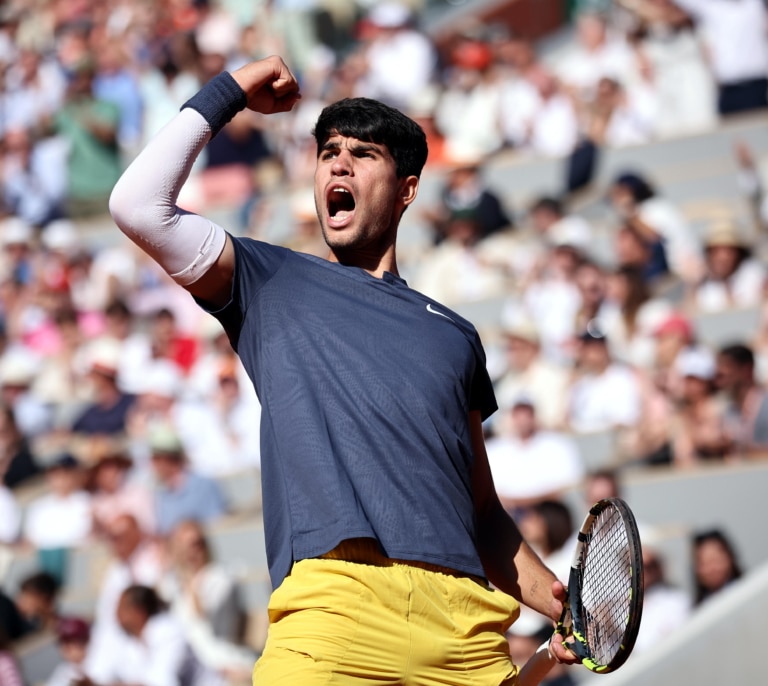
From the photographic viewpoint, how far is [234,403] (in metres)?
9.72

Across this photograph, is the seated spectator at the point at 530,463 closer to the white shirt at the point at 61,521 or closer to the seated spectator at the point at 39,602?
the seated spectator at the point at 39,602

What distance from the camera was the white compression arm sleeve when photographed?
3158mm

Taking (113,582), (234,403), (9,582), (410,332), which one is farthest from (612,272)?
(410,332)

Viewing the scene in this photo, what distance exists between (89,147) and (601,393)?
6.80 meters

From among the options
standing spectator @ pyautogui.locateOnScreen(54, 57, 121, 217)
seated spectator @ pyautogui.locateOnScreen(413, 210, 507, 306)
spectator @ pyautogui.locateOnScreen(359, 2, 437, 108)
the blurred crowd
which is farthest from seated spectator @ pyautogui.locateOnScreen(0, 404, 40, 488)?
spectator @ pyautogui.locateOnScreen(359, 2, 437, 108)

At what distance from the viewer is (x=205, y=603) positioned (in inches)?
310

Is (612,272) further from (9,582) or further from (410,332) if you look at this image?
(410,332)

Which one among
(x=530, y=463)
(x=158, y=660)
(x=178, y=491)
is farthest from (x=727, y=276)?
(x=158, y=660)

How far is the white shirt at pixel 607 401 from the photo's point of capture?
8438 mm

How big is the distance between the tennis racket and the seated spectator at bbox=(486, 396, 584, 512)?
14.8ft

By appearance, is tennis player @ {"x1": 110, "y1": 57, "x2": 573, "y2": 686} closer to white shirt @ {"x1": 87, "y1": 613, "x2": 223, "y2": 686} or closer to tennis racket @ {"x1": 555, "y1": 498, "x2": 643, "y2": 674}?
tennis racket @ {"x1": 555, "y1": 498, "x2": 643, "y2": 674}

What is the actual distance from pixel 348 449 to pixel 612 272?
6.54 meters

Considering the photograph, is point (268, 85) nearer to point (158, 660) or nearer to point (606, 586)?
point (606, 586)

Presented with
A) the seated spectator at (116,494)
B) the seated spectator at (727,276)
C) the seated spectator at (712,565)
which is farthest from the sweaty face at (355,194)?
the seated spectator at (727,276)
